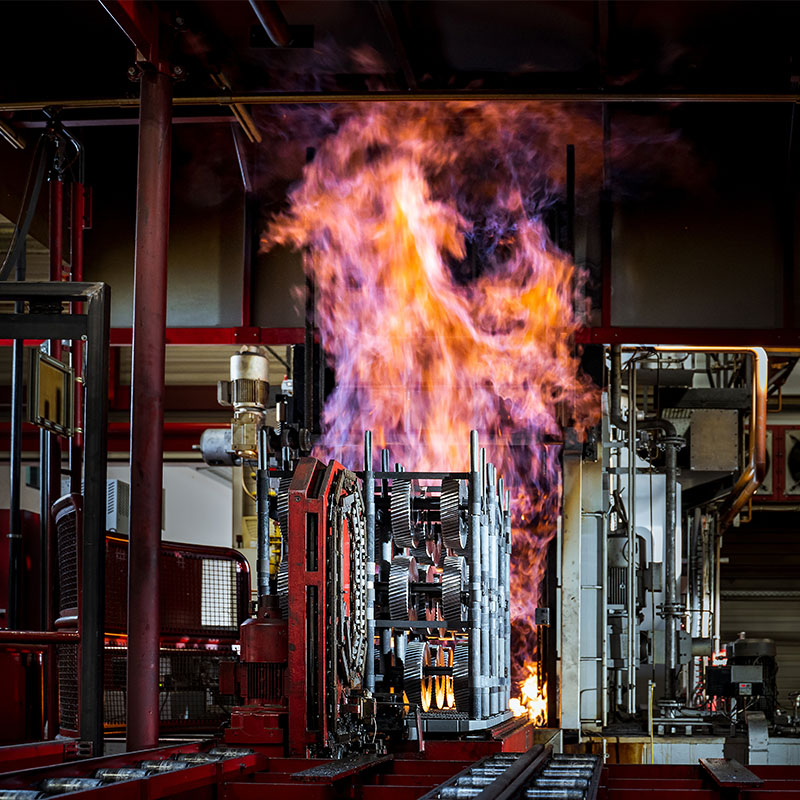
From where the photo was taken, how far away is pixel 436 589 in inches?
340

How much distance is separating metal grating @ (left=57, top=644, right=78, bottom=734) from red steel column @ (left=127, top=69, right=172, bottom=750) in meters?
0.60

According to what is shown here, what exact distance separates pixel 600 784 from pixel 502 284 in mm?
7016

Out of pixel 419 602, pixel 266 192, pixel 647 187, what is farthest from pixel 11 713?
pixel 647 187

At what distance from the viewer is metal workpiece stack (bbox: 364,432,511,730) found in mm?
8109

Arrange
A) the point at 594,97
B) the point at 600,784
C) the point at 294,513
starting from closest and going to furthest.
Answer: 1. the point at 600,784
2. the point at 294,513
3. the point at 594,97

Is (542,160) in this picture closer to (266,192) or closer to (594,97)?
(594,97)

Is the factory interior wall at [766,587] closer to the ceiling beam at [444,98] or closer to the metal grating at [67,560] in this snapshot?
the ceiling beam at [444,98]

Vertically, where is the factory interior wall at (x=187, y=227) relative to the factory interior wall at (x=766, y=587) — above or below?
above

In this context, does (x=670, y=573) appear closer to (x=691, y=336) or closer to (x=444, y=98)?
(x=691, y=336)

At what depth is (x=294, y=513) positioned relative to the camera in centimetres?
716

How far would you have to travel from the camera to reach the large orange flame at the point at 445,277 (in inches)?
487

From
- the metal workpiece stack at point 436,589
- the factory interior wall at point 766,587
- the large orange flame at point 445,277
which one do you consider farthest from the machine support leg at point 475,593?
the factory interior wall at point 766,587

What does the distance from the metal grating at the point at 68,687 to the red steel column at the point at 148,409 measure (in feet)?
1.95

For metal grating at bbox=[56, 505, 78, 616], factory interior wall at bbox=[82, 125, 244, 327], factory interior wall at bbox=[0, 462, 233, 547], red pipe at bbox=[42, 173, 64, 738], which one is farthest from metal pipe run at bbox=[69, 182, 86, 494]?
factory interior wall at bbox=[0, 462, 233, 547]
